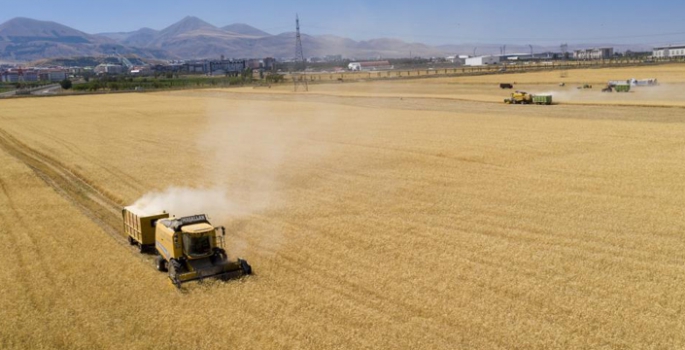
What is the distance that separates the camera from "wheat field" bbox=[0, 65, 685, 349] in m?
15.2

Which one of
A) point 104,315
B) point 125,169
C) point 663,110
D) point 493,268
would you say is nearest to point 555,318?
point 493,268

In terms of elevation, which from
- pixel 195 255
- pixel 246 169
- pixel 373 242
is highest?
pixel 246 169

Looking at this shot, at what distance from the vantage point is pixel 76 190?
33.6 meters

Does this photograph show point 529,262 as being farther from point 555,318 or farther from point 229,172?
→ point 229,172

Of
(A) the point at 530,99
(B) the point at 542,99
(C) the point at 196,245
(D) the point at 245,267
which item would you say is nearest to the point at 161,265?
(C) the point at 196,245

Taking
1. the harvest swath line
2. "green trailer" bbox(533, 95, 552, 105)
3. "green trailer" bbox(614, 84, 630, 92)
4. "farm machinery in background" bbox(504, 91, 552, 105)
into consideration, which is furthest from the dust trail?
"green trailer" bbox(614, 84, 630, 92)

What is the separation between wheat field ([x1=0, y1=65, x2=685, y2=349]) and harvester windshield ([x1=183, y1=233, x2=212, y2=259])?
92cm

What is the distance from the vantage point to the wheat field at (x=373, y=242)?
600 inches

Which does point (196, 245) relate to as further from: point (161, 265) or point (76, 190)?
point (76, 190)

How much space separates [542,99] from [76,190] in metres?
55.3

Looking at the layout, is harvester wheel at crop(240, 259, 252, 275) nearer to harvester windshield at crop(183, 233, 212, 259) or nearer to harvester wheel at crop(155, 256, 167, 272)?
harvester windshield at crop(183, 233, 212, 259)

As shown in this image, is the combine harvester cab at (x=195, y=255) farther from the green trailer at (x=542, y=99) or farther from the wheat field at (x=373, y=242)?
the green trailer at (x=542, y=99)

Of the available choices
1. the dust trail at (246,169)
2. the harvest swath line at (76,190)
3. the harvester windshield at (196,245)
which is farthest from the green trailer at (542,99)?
the harvester windshield at (196,245)

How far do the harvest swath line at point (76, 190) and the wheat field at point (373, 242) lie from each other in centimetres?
15
